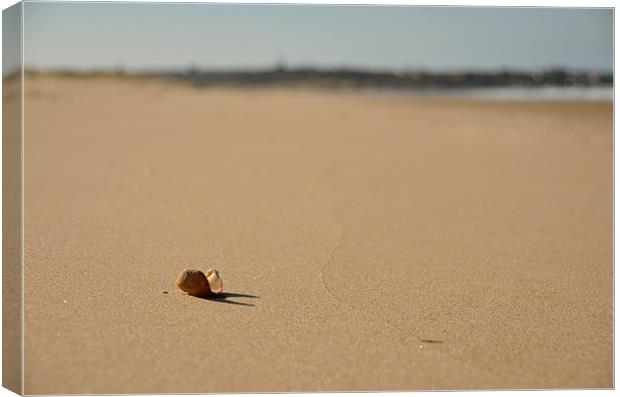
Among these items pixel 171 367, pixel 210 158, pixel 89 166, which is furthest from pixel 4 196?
pixel 210 158

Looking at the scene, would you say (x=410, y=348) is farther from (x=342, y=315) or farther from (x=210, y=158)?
(x=210, y=158)

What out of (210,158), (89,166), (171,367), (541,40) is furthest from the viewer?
(210,158)

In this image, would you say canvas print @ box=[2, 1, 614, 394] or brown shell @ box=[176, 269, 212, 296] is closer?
canvas print @ box=[2, 1, 614, 394]

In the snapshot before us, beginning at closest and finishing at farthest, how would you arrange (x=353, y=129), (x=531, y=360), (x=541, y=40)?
(x=531, y=360)
(x=541, y=40)
(x=353, y=129)

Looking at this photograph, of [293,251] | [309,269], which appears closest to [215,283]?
[309,269]

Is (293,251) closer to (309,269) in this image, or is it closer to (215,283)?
(309,269)

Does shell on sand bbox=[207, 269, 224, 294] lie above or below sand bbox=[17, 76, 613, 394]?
above

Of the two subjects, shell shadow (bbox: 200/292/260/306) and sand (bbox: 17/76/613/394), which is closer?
sand (bbox: 17/76/613/394)
